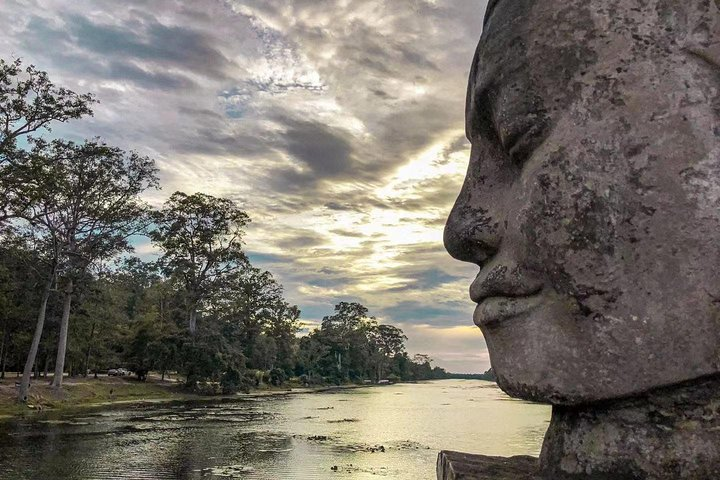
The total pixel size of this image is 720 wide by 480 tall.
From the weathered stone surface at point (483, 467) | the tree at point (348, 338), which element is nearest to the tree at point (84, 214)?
the weathered stone surface at point (483, 467)

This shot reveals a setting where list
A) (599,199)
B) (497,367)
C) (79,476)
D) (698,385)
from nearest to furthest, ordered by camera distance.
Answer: (698,385)
(599,199)
(497,367)
(79,476)

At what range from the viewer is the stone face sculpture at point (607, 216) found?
2.04 m

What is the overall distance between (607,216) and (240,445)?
1482 centimetres

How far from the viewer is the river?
36.9ft

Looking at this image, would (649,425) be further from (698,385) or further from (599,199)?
(599,199)

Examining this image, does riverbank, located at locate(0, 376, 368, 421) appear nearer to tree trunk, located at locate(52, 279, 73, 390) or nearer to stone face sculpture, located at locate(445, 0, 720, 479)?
tree trunk, located at locate(52, 279, 73, 390)

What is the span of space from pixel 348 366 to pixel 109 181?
64.3 meters

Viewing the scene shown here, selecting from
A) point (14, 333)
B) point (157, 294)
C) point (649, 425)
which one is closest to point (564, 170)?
point (649, 425)

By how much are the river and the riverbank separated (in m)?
2.85

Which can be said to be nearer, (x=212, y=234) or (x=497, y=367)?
(x=497, y=367)

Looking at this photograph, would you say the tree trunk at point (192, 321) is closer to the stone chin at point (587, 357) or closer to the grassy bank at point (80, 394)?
the grassy bank at point (80, 394)

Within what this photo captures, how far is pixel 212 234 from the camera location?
39.7m

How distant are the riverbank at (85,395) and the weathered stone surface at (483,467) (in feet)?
72.1

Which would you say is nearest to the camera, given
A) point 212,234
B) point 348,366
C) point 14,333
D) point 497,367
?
point 497,367
